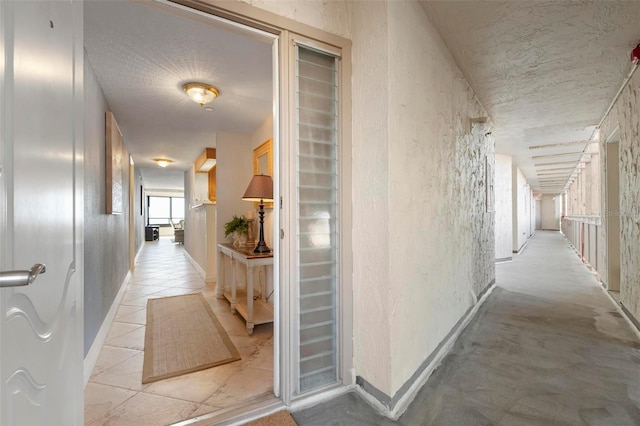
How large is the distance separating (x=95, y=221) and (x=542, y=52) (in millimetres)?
3908

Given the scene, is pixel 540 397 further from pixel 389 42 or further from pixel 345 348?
pixel 389 42

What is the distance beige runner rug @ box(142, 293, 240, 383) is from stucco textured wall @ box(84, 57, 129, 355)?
0.46 meters

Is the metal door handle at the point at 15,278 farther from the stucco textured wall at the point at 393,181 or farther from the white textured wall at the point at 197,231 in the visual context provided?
the white textured wall at the point at 197,231

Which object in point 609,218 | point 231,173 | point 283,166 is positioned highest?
point 231,173

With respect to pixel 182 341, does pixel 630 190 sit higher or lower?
higher

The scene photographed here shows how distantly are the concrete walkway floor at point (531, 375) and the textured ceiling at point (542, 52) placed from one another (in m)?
2.36

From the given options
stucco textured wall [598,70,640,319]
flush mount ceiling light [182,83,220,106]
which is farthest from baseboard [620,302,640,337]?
flush mount ceiling light [182,83,220,106]

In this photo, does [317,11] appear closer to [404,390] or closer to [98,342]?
[404,390]

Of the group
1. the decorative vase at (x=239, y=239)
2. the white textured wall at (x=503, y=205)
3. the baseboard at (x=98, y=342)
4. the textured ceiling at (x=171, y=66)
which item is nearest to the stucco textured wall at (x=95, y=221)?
the baseboard at (x=98, y=342)

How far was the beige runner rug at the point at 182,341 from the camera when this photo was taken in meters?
2.17

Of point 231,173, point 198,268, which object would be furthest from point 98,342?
point 198,268

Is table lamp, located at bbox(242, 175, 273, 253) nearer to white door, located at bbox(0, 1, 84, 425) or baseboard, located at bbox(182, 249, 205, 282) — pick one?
white door, located at bbox(0, 1, 84, 425)

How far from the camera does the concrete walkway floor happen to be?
1.54 metres

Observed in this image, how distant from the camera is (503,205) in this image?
6.45 metres
